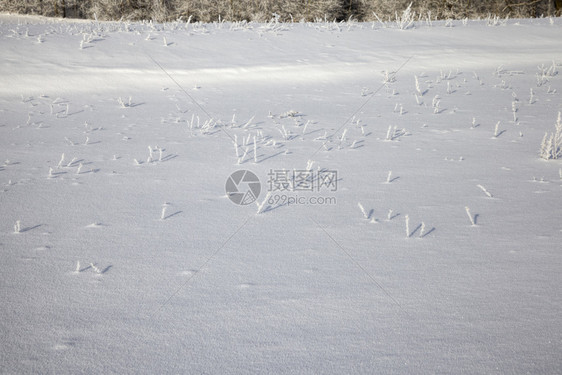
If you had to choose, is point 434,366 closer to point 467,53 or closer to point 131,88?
point 131,88

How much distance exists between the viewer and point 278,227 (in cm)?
333

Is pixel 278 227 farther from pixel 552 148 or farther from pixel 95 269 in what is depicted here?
pixel 552 148

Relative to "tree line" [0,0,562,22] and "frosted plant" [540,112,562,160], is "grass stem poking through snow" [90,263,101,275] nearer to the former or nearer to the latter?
"frosted plant" [540,112,562,160]

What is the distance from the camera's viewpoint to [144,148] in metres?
5.21

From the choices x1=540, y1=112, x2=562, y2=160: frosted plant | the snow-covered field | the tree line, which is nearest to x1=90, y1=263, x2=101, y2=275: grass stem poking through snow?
the snow-covered field

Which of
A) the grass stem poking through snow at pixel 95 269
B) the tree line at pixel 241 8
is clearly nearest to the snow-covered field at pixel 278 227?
the grass stem poking through snow at pixel 95 269

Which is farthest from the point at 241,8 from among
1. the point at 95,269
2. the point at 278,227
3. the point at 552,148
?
the point at 95,269

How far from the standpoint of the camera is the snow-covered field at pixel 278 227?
2.04 metres

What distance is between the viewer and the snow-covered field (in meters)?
2.04

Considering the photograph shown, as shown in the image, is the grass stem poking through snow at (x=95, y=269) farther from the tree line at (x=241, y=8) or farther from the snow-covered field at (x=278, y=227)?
the tree line at (x=241, y=8)

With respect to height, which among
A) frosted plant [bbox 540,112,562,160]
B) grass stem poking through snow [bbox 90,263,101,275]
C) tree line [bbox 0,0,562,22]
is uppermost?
tree line [bbox 0,0,562,22]

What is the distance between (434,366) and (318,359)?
0.53 meters

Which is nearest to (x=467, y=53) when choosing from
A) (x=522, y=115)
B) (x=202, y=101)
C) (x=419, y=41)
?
(x=419, y=41)

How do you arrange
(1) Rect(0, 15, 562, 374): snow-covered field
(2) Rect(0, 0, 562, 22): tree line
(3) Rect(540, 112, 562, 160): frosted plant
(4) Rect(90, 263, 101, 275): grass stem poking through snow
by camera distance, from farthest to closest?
(2) Rect(0, 0, 562, 22): tree line
(3) Rect(540, 112, 562, 160): frosted plant
(4) Rect(90, 263, 101, 275): grass stem poking through snow
(1) Rect(0, 15, 562, 374): snow-covered field
